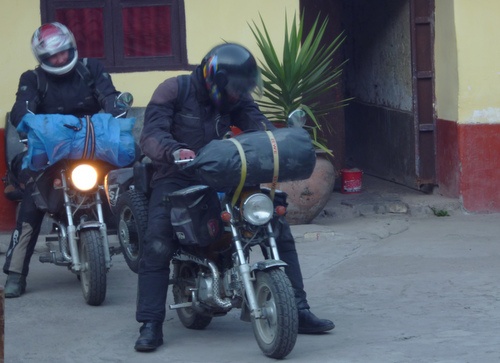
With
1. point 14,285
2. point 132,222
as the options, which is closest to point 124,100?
point 132,222

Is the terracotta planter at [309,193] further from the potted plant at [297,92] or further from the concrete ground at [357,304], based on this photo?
the concrete ground at [357,304]

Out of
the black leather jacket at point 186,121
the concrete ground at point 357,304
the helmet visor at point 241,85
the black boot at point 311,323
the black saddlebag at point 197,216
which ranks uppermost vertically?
the helmet visor at point 241,85

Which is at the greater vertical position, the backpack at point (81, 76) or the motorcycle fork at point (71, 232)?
the backpack at point (81, 76)

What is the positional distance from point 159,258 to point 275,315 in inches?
31.9

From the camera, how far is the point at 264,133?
5.39 meters

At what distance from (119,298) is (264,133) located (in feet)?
7.23

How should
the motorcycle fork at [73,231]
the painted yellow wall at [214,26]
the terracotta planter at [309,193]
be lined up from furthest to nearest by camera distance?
1. the painted yellow wall at [214,26]
2. the terracotta planter at [309,193]
3. the motorcycle fork at [73,231]

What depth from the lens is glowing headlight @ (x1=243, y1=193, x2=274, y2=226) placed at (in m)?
5.38

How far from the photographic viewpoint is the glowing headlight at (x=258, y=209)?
17.6 feet

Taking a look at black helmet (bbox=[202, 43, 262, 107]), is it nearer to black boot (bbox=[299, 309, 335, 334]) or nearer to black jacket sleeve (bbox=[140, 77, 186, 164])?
black jacket sleeve (bbox=[140, 77, 186, 164])

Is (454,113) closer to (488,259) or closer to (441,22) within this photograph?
(441,22)

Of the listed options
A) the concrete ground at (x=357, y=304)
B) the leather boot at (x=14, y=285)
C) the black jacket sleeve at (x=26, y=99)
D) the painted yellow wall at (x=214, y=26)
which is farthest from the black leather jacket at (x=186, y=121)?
the painted yellow wall at (x=214, y=26)

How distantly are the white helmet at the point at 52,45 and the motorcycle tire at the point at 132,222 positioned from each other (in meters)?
1.24

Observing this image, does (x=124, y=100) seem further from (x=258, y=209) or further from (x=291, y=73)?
(x=291, y=73)
